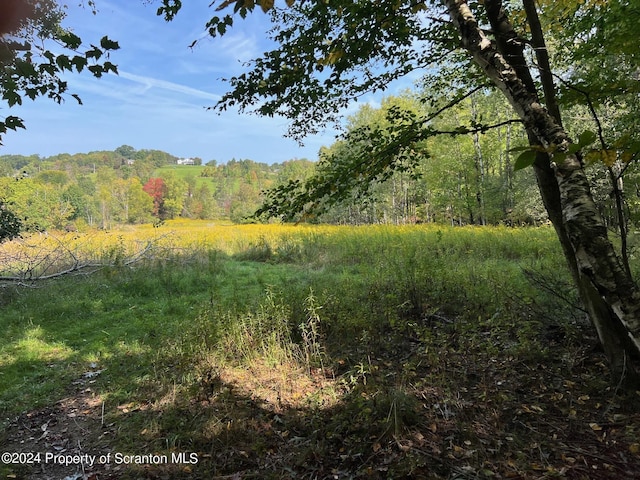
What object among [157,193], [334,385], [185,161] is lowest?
[334,385]

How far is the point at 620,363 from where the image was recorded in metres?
2.84

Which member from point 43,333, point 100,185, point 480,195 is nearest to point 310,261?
point 43,333

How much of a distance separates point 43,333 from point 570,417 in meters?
7.19

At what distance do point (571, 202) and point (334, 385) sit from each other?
284 cm

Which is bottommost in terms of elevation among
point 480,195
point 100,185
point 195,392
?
point 195,392

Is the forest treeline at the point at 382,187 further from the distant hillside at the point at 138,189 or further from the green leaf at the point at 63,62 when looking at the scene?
the green leaf at the point at 63,62

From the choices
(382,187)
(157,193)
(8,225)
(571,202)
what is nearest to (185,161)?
(157,193)

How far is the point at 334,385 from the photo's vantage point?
3646 mm

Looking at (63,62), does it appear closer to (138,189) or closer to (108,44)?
(108,44)

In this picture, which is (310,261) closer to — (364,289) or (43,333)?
(364,289)

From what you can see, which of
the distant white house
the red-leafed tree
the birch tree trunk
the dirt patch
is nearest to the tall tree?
the birch tree trunk

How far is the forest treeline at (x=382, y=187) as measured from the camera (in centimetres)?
681

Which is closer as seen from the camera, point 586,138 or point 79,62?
point 586,138

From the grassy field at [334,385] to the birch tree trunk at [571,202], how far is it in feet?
1.89
